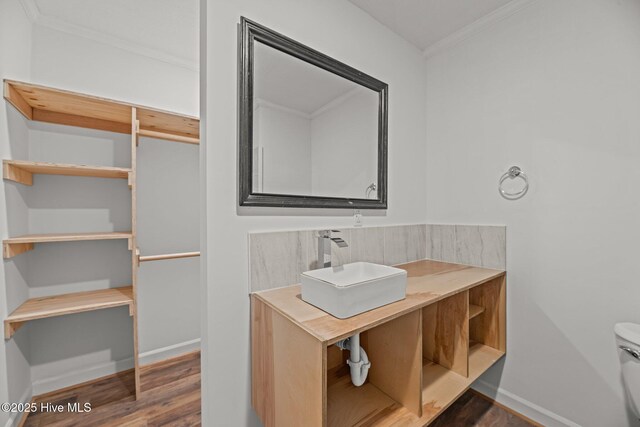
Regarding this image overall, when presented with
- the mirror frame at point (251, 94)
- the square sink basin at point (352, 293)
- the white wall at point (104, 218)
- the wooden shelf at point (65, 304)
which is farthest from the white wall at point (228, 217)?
the white wall at point (104, 218)

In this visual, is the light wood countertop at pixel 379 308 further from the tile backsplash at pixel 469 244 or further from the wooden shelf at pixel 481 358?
the wooden shelf at pixel 481 358

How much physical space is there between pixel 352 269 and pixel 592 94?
1464mm

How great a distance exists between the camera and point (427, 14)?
5.28 feet

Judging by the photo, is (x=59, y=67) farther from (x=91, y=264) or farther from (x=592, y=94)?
(x=592, y=94)

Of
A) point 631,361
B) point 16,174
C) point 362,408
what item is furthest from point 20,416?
point 631,361

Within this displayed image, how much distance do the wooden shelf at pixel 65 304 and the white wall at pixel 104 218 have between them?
8 cm

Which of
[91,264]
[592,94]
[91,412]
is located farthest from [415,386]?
[91,264]

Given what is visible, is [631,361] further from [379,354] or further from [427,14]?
[427,14]

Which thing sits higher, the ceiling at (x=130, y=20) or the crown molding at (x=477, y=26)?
the ceiling at (x=130, y=20)

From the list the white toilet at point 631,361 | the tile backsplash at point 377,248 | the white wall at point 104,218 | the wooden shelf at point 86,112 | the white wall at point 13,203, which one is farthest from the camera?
the white wall at point 104,218

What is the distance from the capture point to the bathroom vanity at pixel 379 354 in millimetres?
827

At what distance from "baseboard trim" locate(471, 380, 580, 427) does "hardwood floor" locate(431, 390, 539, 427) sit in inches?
1.2

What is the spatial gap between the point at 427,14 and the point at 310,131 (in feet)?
3.55

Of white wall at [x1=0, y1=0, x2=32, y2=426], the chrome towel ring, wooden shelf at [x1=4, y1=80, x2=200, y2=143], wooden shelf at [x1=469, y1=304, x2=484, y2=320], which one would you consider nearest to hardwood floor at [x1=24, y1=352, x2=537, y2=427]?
white wall at [x1=0, y1=0, x2=32, y2=426]
